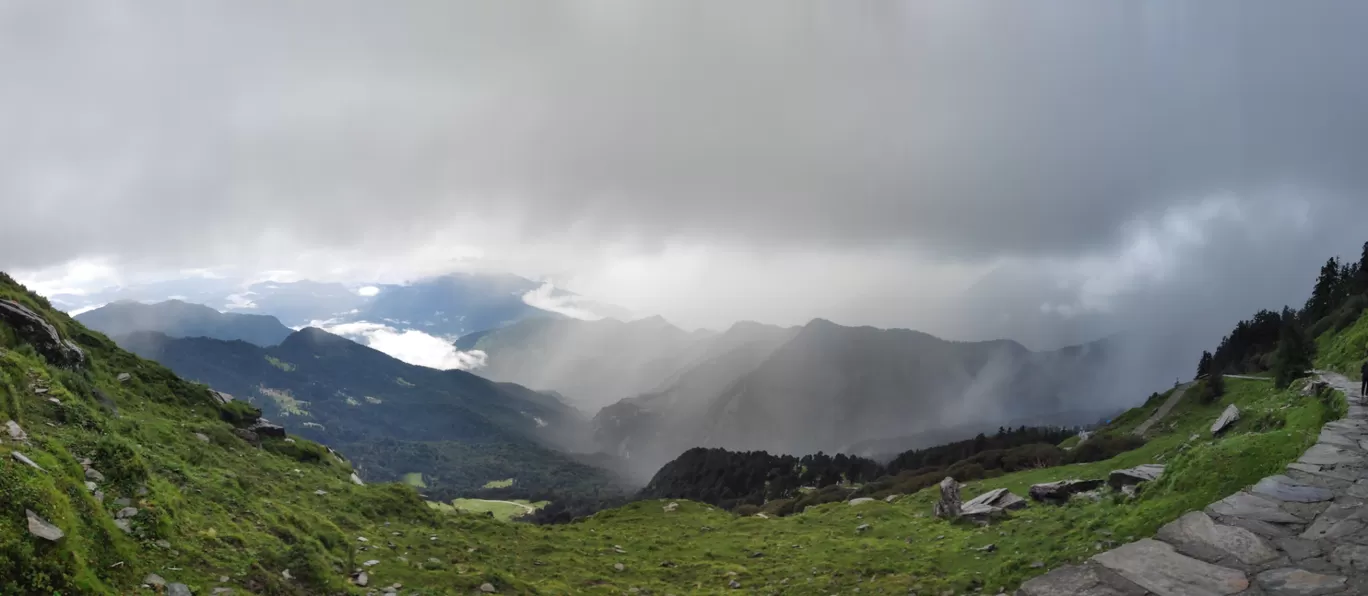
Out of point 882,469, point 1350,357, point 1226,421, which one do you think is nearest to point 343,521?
point 1226,421

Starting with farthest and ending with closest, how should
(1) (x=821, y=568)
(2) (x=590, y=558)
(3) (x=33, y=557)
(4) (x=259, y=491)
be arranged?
(2) (x=590, y=558) → (1) (x=821, y=568) → (4) (x=259, y=491) → (3) (x=33, y=557)

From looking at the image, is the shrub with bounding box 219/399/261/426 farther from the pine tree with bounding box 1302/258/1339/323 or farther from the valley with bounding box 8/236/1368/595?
the pine tree with bounding box 1302/258/1339/323

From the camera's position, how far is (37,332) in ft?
77.7

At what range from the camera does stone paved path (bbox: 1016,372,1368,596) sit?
11.6m

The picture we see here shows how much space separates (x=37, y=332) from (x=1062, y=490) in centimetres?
4795

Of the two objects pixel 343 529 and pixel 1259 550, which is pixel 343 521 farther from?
pixel 1259 550

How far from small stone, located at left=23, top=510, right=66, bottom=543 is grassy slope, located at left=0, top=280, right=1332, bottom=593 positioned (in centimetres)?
13

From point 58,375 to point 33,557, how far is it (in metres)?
16.9

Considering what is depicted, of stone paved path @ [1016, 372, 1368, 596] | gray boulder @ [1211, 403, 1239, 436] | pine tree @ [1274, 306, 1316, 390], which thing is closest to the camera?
stone paved path @ [1016, 372, 1368, 596]

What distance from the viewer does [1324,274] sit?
121m

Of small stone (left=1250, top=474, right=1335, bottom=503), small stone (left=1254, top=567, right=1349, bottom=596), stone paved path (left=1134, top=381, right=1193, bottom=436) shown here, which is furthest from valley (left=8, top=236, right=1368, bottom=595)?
stone paved path (left=1134, top=381, right=1193, bottom=436)

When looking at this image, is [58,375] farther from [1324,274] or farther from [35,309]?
[1324,274]

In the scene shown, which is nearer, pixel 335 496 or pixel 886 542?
pixel 335 496

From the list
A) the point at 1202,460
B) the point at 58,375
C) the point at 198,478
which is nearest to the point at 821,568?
the point at 1202,460
